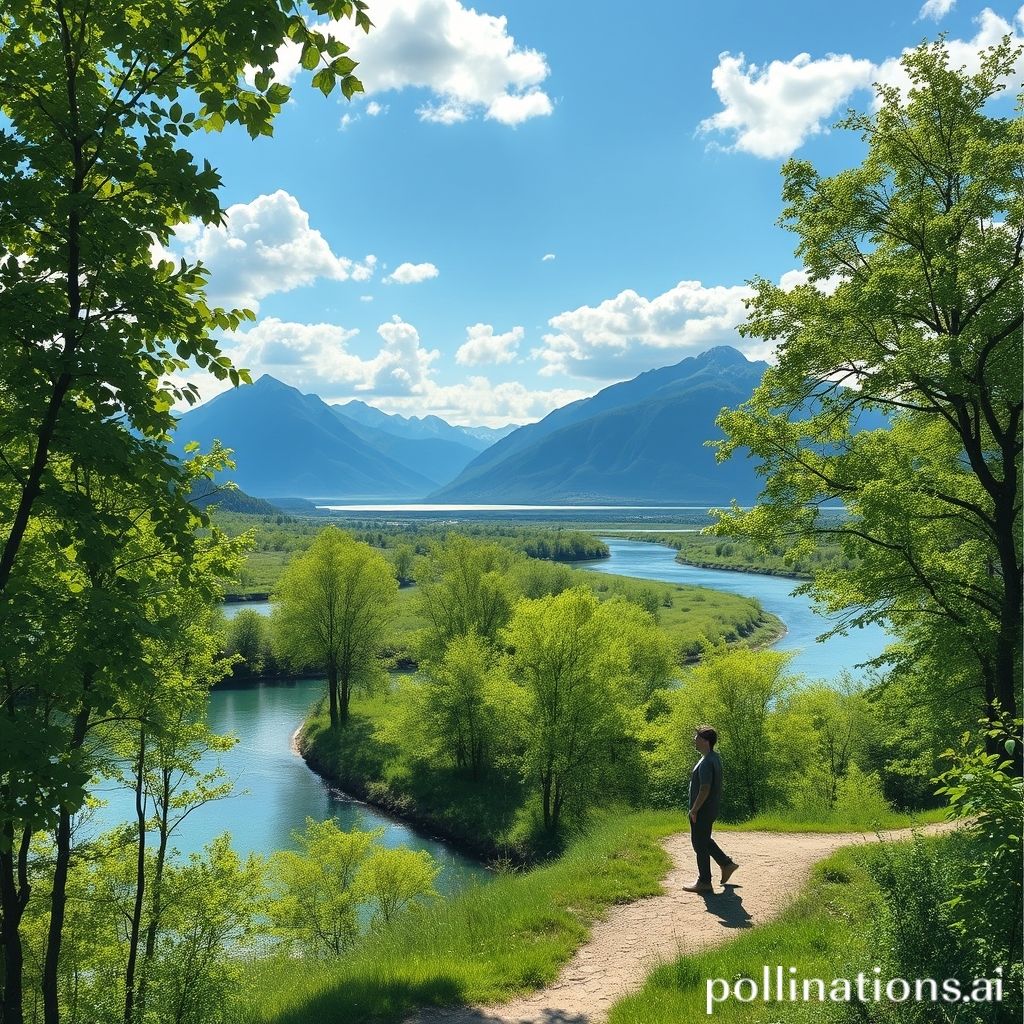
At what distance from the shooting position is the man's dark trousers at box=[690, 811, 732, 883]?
1061 cm

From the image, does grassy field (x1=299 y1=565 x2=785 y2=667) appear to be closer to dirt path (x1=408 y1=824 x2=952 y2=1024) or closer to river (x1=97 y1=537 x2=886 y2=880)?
river (x1=97 y1=537 x2=886 y2=880)

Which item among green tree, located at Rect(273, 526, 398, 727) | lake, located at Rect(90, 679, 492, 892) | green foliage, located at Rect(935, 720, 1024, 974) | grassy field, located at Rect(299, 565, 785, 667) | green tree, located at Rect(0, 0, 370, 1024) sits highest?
green tree, located at Rect(0, 0, 370, 1024)

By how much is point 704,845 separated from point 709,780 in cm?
113

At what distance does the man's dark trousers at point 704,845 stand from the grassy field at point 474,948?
36.5 inches

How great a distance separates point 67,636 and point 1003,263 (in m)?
13.7

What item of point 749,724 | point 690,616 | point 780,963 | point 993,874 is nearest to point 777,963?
point 780,963

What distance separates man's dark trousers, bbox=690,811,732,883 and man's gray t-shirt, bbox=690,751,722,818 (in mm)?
105

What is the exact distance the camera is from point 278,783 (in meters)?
38.8

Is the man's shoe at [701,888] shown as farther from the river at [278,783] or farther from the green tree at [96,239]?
the green tree at [96,239]

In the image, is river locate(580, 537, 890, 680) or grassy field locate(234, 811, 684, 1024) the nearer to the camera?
grassy field locate(234, 811, 684, 1024)

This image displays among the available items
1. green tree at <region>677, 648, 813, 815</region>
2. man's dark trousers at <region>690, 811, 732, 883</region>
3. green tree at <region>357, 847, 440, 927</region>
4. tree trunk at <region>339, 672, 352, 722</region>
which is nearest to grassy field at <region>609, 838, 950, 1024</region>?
man's dark trousers at <region>690, 811, 732, 883</region>

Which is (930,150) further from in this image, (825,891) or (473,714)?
(473,714)

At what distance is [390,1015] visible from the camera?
7.64 meters

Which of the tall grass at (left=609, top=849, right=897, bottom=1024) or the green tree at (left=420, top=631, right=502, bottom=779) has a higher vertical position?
the tall grass at (left=609, top=849, right=897, bottom=1024)
